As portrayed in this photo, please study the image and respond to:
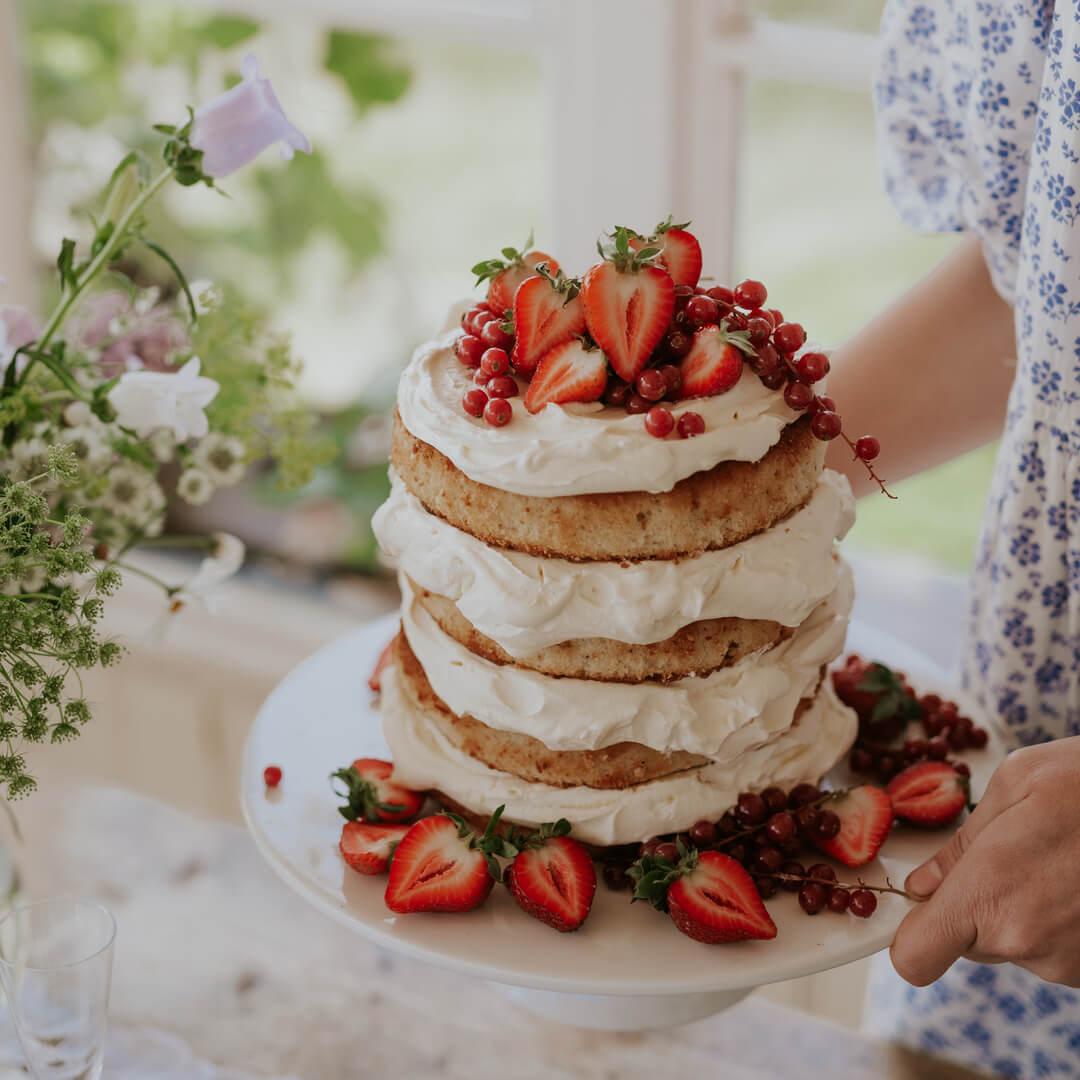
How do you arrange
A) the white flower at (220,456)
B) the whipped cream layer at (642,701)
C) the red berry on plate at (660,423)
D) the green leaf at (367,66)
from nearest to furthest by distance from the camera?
the red berry on plate at (660,423) → the whipped cream layer at (642,701) → the white flower at (220,456) → the green leaf at (367,66)

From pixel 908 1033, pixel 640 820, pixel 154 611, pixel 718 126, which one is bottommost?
pixel 154 611

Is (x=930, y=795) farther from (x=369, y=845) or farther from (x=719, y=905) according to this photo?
(x=369, y=845)

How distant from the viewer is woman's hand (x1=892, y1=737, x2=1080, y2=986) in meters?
1.01

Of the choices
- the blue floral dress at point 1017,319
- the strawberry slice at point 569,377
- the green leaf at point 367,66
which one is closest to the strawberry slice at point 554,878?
the strawberry slice at point 569,377

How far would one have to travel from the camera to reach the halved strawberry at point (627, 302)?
1.01 m

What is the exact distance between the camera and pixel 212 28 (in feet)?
8.01

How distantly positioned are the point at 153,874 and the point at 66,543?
0.81 m

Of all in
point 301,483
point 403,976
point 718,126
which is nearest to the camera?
point 301,483

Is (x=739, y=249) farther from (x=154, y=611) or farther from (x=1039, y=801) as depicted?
(x=154, y=611)

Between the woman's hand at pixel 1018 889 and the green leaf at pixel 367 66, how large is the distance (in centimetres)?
174

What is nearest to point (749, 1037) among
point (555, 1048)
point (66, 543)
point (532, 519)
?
point (555, 1048)

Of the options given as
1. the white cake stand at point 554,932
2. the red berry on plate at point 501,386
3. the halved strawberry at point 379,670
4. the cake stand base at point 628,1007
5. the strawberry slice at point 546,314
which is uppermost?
the strawberry slice at point 546,314

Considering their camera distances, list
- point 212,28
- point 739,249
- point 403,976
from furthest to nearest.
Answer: point 212,28
point 739,249
point 403,976

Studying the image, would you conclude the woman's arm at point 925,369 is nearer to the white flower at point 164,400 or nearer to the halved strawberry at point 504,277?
the halved strawberry at point 504,277
